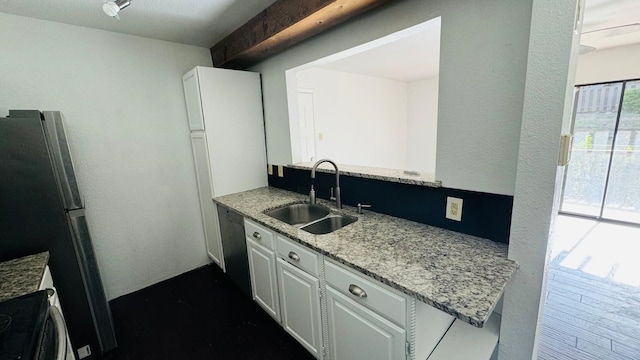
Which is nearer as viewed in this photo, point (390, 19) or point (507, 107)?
point (507, 107)

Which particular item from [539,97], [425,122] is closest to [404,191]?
[539,97]

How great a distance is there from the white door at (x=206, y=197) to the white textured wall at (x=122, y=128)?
0.10 m

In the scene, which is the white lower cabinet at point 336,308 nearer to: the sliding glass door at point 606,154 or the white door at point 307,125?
the white door at point 307,125

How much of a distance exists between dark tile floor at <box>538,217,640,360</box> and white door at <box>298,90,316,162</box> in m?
3.12

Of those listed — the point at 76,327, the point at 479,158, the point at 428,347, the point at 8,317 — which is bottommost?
the point at 76,327

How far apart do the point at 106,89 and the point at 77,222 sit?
1.23 m

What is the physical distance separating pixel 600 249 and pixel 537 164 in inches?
126

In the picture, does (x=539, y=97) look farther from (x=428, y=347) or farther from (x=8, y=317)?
(x=8, y=317)

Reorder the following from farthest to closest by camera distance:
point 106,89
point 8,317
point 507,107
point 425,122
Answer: point 425,122 → point 106,89 → point 507,107 → point 8,317

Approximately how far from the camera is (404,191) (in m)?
1.63

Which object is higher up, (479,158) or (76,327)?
(479,158)

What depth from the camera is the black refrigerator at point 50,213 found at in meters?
1.38

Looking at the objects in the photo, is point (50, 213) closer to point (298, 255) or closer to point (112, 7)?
point (112, 7)

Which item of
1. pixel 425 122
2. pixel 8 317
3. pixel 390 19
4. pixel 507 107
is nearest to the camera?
pixel 8 317
